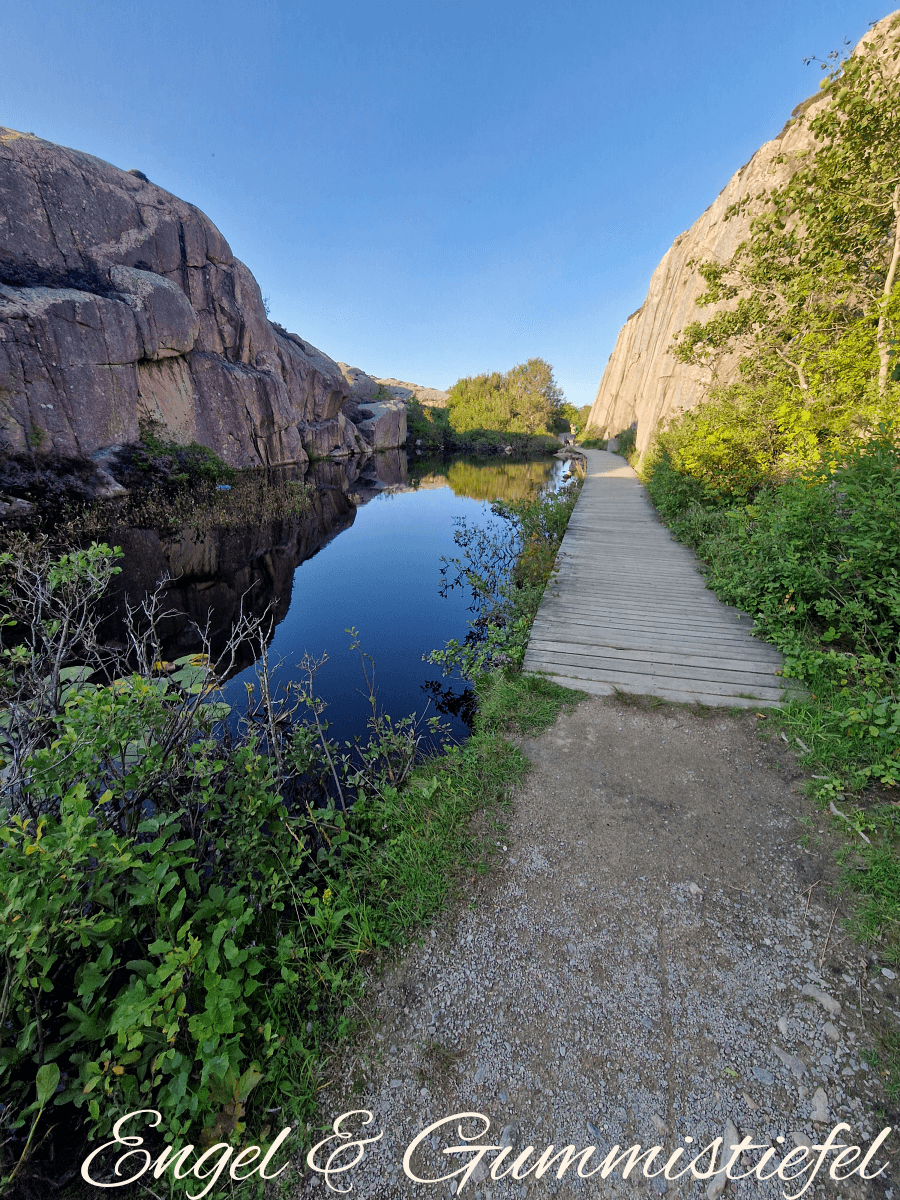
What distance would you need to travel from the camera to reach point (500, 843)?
9.11 ft

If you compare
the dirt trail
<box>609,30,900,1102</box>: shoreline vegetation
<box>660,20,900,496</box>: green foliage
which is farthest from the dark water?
<box>660,20,900,496</box>: green foliage

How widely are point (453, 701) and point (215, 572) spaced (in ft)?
25.4

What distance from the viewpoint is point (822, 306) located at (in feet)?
24.5

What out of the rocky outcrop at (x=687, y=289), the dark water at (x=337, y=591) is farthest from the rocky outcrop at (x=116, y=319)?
the rocky outcrop at (x=687, y=289)

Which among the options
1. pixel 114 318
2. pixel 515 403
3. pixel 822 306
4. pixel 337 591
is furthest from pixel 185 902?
pixel 515 403

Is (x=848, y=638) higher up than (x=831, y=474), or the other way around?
(x=831, y=474)

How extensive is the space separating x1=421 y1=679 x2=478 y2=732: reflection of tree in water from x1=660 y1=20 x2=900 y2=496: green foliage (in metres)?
5.41

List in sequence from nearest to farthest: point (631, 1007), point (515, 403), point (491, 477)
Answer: point (631, 1007) → point (491, 477) → point (515, 403)

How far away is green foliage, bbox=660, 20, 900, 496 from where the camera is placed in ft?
20.1

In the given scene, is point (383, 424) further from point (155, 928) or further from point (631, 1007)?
point (631, 1007)

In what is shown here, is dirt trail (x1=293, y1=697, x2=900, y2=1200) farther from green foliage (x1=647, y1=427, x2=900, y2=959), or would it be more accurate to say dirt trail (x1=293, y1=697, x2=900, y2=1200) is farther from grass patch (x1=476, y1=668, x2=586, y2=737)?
grass patch (x1=476, y1=668, x2=586, y2=737)

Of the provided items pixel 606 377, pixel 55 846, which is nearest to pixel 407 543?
pixel 55 846

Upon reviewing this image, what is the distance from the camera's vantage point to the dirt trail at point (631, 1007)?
158 centimetres

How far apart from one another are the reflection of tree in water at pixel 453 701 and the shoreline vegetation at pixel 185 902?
1179 mm
